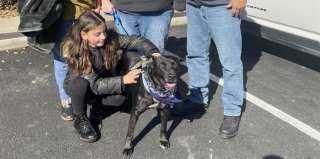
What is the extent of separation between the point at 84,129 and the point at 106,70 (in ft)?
2.04

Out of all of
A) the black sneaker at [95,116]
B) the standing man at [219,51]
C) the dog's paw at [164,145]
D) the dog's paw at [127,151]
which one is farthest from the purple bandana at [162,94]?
the black sneaker at [95,116]

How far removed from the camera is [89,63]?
2.94m

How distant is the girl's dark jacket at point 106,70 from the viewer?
2930mm

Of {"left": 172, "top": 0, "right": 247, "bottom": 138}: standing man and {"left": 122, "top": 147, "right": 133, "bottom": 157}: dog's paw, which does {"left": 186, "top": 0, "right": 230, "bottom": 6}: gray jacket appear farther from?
{"left": 122, "top": 147, "right": 133, "bottom": 157}: dog's paw

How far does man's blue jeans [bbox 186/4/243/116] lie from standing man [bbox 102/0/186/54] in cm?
24

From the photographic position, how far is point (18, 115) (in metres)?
3.55

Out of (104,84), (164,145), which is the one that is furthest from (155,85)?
(164,145)

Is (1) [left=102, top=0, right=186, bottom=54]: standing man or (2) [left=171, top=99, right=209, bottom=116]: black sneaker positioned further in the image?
(2) [left=171, top=99, right=209, bottom=116]: black sneaker

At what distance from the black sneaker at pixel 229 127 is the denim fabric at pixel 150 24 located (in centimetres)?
107

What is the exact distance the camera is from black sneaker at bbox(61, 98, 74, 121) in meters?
3.45

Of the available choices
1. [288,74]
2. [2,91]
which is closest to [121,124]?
[2,91]

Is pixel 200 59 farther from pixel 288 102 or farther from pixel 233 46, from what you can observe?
pixel 288 102

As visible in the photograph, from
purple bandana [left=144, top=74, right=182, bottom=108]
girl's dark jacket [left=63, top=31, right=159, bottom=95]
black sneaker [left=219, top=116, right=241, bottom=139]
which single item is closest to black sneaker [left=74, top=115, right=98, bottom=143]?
girl's dark jacket [left=63, top=31, right=159, bottom=95]

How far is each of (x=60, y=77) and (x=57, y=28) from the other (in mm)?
555
